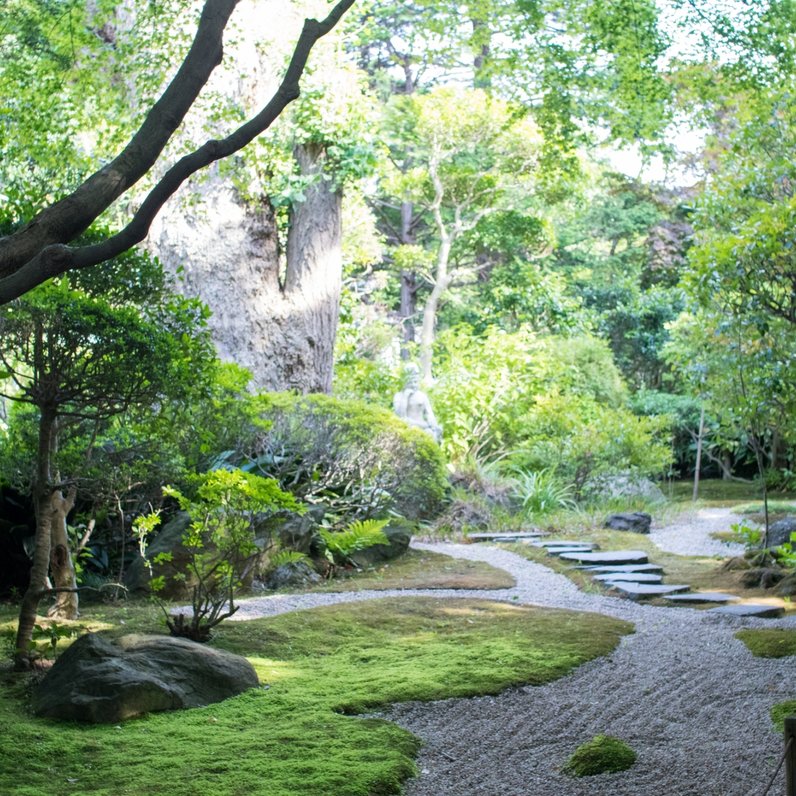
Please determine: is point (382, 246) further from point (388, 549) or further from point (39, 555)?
point (39, 555)

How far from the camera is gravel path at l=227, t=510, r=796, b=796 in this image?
11.4 feet

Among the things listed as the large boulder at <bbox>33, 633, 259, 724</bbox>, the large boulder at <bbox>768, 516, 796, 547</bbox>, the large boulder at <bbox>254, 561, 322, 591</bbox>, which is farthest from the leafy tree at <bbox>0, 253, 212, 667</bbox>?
the large boulder at <bbox>768, 516, 796, 547</bbox>

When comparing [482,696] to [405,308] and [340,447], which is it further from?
[405,308]

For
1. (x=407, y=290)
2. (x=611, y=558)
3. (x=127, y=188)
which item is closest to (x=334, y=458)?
(x=611, y=558)

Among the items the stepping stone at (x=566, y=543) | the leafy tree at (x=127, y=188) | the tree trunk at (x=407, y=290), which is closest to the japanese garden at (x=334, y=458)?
the leafy tree at (x=127, y=188)

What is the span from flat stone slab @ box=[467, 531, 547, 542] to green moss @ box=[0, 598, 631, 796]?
4673 mm

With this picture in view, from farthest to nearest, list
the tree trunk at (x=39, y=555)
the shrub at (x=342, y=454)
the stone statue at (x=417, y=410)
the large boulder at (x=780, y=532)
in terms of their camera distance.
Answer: the stone statue at (x=417, y=410) < the shrub at (x=342, y=454) < the large boulder at (x=780, y=532) < the tree trunk at (x=39, y=555)

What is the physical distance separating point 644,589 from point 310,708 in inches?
169

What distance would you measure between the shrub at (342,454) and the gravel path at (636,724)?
4.14 metres

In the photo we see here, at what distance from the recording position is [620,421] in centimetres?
1525

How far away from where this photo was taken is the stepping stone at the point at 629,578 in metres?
8.40

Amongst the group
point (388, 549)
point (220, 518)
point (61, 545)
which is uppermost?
point (220, 518)

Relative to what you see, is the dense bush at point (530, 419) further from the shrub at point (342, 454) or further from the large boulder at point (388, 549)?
the large boulder at point (388, 549)

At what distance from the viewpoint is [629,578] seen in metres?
8.48
